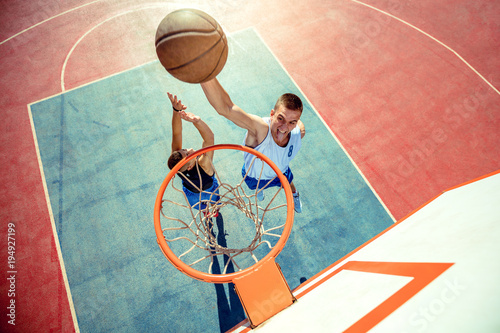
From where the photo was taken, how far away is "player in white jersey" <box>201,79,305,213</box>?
2398 millimetres

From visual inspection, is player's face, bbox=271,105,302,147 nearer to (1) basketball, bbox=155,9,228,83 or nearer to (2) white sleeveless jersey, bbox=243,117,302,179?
(2) white sleeveless jersey, bbox=243,117,302,179

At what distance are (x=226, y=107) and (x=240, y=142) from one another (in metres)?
2.30

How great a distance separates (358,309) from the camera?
1.79 m

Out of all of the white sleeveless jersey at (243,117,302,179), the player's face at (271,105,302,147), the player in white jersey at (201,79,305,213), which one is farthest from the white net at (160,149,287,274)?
the player's face at (271,105,302,147)

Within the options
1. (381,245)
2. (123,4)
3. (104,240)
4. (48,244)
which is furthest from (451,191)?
(123,4)

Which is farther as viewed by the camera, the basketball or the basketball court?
the basketball court

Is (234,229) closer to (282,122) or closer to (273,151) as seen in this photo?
(273,151)

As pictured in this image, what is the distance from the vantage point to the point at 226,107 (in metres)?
2.39

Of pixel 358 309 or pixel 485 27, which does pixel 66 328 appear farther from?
pixel 485 27

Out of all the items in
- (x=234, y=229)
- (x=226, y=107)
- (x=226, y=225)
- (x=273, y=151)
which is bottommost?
(x=234, y=229)

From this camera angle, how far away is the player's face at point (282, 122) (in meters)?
2.74

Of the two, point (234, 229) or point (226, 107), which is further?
point (234, 229)

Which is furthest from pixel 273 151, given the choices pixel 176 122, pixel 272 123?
pixel 176 122

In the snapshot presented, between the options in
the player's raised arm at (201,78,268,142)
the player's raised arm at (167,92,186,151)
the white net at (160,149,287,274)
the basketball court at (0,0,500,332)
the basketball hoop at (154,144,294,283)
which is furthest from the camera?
the white net at (160,149,287,274)
